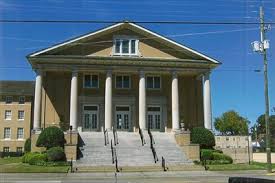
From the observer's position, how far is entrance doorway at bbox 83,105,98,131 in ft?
159

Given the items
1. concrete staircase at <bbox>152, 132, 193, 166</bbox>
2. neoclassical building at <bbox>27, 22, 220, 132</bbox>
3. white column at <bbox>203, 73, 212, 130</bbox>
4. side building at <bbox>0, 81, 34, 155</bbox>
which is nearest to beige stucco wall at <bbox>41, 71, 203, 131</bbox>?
neoclassical building at <bbox>27, 22, 220, 132</bbox>

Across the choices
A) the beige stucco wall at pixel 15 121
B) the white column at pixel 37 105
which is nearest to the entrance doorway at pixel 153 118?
the white column at pixel 37 105

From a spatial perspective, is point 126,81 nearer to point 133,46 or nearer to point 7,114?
point 133,46

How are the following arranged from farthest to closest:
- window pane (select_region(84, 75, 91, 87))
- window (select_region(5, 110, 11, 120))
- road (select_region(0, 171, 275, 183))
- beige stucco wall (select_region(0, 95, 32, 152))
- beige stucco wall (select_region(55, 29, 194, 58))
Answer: window (select_region(5, 110, 11, 120)) → beige stucco wall (select_region(0, 95, 32, 152)) → window pane (select_region(84, 75, 91, 87)) → beige stucco wall (select_region(55, 29, 194, 58)) → road (select_region(0, 171, 275, 183))

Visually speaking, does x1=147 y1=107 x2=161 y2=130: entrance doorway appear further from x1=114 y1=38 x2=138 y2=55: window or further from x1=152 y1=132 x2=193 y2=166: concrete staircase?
x1=114 y1=38 x2=138 y2=55: window

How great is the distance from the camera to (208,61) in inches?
1906

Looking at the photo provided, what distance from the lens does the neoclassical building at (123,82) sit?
46375 millimetres

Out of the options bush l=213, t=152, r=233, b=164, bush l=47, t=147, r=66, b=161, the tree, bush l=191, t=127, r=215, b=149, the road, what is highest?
the tree

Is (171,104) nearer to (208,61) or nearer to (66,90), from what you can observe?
(208,61)

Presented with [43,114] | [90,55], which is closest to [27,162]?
[43,114]

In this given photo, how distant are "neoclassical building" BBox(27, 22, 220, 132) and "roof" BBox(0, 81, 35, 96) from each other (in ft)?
102

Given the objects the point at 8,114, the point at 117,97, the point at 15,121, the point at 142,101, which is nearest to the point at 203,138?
the point at 142,101

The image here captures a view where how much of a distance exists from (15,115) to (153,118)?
3537 cm

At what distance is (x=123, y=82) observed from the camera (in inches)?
1980
